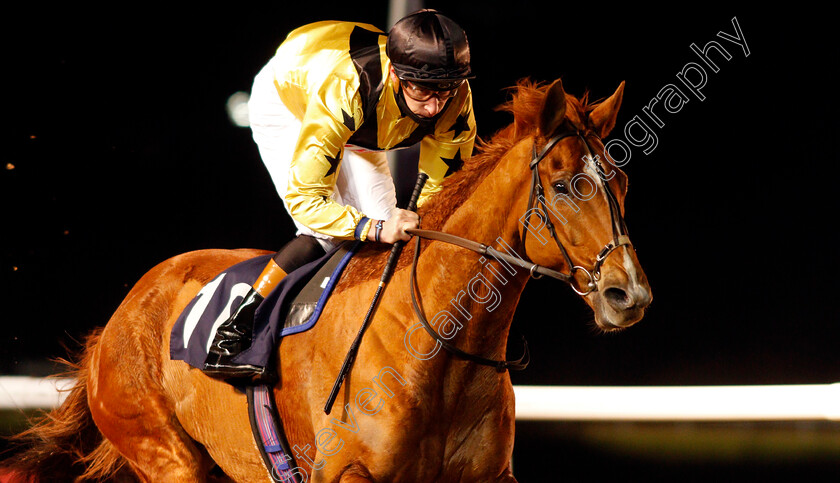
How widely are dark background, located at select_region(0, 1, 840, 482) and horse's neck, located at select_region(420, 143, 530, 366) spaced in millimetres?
2068

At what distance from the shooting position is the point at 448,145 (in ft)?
7.47

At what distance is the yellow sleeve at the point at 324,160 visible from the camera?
1857mm

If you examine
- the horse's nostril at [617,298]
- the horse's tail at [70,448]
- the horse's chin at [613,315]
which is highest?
the horse's nostril at [617,298]

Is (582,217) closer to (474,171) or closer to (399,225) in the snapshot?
(474,171)

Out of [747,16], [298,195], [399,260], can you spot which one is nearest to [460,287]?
[399,260]

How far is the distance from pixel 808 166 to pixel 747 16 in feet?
2.83

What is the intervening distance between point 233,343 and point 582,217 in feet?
3.33

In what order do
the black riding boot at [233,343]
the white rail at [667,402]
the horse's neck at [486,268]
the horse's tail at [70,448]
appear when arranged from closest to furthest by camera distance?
1. the horse's neck at [486,268]
2. the black riding boot at [233,343]
3. the horse's tail at [70,448]
4. the white rail at [667,402]

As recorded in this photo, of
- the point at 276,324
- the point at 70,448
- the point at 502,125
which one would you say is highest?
the point at 502,125

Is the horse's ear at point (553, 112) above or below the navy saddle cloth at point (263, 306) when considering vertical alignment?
above

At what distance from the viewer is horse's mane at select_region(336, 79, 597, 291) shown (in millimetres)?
1689

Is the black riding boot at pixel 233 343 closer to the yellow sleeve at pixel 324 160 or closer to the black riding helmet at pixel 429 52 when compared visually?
the yellow sleeve at pixel 324 160

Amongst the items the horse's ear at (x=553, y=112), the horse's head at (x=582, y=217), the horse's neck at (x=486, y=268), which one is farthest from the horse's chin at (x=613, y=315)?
the horse's ear at (x=553, y=112)

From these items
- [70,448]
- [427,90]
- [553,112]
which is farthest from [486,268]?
[70,448]
